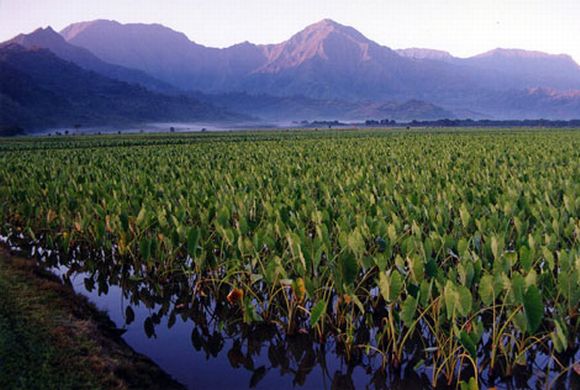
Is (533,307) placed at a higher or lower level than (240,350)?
higher

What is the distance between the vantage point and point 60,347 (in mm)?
5551

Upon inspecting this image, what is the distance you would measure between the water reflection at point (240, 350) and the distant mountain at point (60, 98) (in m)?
130

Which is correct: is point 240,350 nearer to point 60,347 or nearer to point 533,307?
point 60,347

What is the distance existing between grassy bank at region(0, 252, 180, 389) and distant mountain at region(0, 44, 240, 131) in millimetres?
129624

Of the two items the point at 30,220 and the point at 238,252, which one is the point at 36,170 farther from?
the point at 238,252

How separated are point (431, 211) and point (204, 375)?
437 centimetres

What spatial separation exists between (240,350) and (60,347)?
6.50 ft

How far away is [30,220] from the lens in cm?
1060

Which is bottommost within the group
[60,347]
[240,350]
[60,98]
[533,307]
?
[240,350]

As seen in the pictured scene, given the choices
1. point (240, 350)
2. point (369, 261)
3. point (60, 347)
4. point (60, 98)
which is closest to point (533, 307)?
point (369, 261)

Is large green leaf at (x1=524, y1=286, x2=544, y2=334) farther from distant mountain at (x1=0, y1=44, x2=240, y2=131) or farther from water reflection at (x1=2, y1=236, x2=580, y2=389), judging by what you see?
distant mountain at (x1=0, y1=44, x2=240, y2=131)

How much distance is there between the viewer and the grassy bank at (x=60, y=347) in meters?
4.95

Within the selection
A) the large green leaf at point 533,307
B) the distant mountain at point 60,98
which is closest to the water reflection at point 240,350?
the large green leaf at point 533,307

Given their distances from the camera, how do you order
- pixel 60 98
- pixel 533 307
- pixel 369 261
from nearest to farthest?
pixel 533 307, pixel 369 261, pixel 60 98
